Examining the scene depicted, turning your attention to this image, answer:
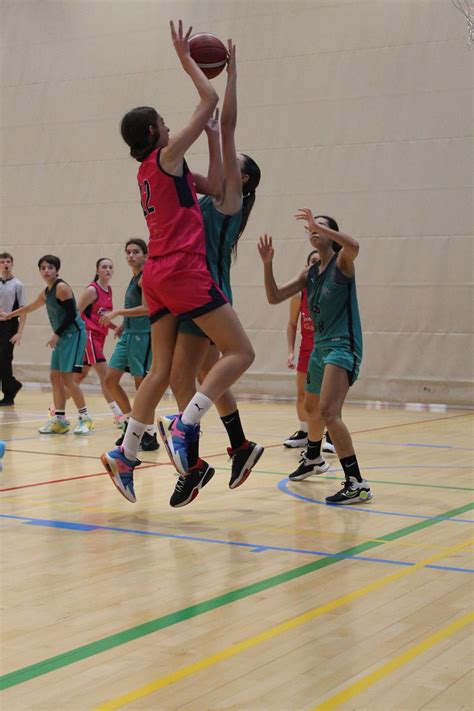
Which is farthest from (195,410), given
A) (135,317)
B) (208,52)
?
(135,317)

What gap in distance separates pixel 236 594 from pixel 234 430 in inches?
56.8

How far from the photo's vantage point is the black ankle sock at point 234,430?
14.5ft

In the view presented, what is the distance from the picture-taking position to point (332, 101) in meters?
12.0

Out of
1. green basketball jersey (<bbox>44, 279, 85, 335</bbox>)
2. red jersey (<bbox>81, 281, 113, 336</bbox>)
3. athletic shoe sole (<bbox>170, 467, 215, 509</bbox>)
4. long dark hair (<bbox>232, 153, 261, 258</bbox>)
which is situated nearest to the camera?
athletic shoe sole (<bbox>170, 467, 215, 509</bbox>)

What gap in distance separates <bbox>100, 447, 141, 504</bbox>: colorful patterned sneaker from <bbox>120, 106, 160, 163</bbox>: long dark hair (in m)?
1.32

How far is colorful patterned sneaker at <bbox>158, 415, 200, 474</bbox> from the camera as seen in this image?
3979 mm

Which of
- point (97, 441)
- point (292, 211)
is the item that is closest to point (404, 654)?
point (97, 441)

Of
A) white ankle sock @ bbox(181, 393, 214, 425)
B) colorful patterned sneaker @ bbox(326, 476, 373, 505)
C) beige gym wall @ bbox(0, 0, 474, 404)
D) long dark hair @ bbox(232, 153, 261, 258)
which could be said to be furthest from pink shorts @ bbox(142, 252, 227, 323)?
beige gym wall @ bbox(0, 0, 474, 404)

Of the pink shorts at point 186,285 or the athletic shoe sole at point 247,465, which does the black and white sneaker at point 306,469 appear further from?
the pink shorts at point 186,285

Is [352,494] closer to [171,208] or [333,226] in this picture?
[333,226]

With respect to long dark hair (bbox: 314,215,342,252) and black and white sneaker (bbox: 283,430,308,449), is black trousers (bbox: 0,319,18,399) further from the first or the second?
long dark hair (bbox: 314,215,342,252)

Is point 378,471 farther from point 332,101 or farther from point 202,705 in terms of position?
point 332,101

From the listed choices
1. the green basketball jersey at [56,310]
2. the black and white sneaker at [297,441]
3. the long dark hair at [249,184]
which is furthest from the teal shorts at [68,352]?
the long dark hair at [249,184]

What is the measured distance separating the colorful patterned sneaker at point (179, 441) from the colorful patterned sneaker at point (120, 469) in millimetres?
251
